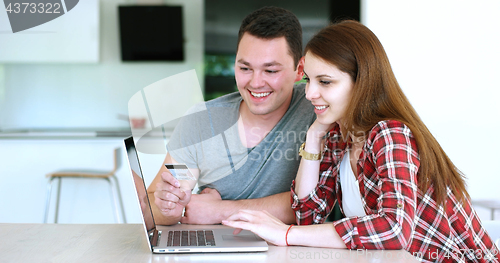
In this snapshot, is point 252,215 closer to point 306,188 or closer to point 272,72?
point 306,188

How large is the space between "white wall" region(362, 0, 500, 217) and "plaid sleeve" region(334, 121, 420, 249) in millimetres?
2070

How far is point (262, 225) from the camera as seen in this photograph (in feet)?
3.36

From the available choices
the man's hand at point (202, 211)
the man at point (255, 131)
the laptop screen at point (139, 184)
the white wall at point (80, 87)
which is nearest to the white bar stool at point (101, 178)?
the white wall at point (80, 87)

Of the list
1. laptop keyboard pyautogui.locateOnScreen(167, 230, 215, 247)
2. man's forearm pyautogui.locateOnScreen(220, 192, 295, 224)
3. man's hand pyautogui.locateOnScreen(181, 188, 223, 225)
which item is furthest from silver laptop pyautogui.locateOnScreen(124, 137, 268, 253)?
man's forearm pyautogui.locateOnScreen(220, 192, 295, 224)

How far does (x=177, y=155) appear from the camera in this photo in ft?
5.00

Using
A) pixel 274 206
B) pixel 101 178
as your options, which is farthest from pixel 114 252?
pixel 101 178

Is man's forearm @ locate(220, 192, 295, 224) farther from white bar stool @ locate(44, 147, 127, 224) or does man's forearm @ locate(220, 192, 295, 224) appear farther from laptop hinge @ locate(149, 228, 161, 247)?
white bar stool @ locate(44, 147, 127, 224)

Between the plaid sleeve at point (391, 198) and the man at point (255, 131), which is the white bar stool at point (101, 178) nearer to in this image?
the man at point (255, 131)

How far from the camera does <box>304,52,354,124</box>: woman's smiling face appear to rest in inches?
47.6

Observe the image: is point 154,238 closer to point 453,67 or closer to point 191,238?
point 191,238

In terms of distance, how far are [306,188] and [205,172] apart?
432mm

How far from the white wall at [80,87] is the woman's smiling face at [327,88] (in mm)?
2303

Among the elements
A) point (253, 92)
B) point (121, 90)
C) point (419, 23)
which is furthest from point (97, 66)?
point (419, 23)

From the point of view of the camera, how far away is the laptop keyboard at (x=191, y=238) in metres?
1.00
